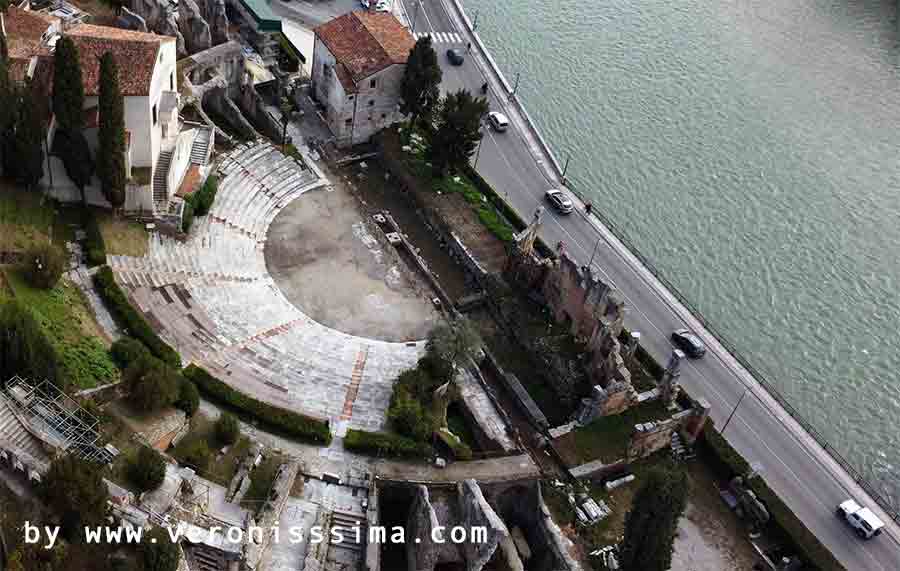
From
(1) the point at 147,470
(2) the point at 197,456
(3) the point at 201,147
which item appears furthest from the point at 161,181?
(1) the point at 147,470

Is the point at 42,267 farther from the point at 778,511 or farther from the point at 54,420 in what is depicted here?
the point at 778,511

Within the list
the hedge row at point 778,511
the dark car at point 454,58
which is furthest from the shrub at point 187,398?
the dark car at point 454,58

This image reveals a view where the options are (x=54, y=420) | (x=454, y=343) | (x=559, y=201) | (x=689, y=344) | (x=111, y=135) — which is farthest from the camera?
(x=559, y=201)

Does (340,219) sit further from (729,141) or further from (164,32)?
(729,141)

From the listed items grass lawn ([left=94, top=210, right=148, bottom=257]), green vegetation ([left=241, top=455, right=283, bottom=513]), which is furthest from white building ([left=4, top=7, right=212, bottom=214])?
green vegetation ([left=241, top=455, right=283, bottom=513])

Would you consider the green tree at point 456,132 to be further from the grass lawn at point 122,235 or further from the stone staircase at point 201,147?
the grass lawn at point 122,235
